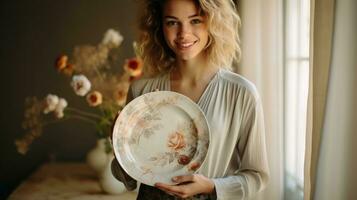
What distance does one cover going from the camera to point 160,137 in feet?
3.39

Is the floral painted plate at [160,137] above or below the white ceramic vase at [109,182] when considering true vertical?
above

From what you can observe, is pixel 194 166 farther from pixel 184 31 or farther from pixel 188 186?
pixel 184 31

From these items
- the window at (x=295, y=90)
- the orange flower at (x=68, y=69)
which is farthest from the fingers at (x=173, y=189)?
the orange flower at (x=68, y=69)

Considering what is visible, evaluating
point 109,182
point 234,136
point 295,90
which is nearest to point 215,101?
point 234,136

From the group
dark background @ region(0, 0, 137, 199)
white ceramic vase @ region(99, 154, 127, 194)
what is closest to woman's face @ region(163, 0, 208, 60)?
white ceramic vase @ region(99, 154, 127, 194)

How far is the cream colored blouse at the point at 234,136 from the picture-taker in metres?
0.99

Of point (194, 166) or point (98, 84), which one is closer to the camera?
point (194, 166)

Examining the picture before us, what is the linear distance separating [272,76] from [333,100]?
2.43 ft

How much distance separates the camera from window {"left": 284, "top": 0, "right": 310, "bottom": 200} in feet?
4.87

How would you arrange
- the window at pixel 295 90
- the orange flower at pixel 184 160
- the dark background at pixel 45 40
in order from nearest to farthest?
the orange flower at pixel 184 160 → the window at pixel 295 90 → the dark background at pixel 45 40

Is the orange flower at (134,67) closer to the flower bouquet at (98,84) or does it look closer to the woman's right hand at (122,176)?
the flower bouquet at (98,84)

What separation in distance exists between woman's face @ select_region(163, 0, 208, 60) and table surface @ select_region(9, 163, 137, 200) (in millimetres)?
1130

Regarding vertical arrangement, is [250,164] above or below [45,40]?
below

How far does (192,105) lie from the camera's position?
100cm
